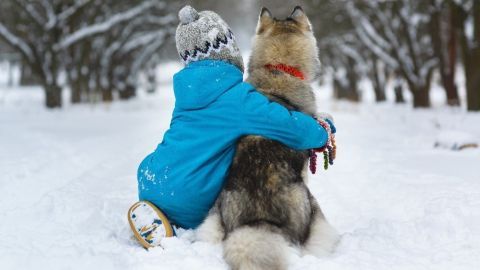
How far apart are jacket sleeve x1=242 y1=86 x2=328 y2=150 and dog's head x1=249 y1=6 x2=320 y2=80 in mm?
469

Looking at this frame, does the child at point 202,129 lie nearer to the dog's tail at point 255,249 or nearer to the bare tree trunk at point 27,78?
the dog's tail at point 255,249

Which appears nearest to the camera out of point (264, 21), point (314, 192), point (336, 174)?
point (264, 21)

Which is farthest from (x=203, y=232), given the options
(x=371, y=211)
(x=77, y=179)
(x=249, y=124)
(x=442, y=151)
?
(x=442, y=151)

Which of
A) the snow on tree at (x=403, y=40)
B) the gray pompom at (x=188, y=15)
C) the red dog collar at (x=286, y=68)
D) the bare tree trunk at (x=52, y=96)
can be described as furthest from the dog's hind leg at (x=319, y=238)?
the bare tree trunk at (x=52, y=96)

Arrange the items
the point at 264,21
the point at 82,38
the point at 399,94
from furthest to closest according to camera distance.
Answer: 1. the point at 399,94
2. the point at 82,38
3. the point at 264,21

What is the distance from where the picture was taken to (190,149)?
366cm

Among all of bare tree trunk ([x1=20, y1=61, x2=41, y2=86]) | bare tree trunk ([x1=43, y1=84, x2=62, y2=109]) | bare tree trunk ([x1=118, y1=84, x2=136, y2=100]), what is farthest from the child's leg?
bare tree trunk ([x1=20, y1=61, x2=41, y2=86])

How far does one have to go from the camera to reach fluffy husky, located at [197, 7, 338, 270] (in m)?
3.13

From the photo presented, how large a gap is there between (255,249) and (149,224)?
40.8 inches

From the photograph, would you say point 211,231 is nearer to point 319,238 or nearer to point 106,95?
point 319,238

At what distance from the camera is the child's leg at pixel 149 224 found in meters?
3.68

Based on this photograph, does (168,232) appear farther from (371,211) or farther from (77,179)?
(77,179)

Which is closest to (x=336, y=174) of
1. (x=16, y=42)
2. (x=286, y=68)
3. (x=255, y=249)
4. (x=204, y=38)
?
(x=286, y=68)

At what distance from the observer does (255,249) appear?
302cm
